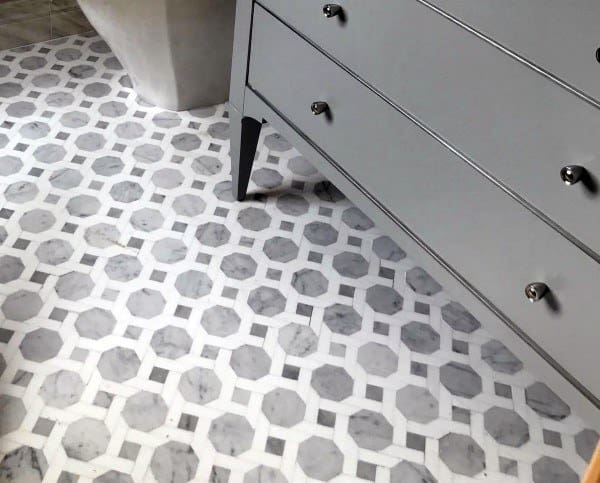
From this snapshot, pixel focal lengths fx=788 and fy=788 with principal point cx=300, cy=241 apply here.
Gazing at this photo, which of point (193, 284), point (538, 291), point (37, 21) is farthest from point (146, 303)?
point (37, 21)

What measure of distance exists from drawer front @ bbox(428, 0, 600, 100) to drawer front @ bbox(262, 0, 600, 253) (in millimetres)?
20

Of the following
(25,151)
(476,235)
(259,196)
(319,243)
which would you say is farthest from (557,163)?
(25,151)

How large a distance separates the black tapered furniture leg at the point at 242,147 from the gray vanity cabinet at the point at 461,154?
186 mm

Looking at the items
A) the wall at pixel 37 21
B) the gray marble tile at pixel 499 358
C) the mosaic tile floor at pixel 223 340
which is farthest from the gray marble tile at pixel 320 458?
the wall at pixel 37 21

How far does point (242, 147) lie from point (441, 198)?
22.5 inches

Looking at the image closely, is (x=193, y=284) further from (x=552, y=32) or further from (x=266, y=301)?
(x=552, y=32)

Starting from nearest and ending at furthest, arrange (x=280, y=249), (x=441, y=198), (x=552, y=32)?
(x=552, y=32)
(x=441, y=198)
(x=280, y=249)

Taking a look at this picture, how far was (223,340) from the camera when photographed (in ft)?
4.72

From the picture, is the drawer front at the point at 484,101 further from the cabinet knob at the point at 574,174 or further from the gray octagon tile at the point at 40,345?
the gray octagon tile at the point at 40,345

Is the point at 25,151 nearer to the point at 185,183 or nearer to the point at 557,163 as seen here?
the point at 185,183

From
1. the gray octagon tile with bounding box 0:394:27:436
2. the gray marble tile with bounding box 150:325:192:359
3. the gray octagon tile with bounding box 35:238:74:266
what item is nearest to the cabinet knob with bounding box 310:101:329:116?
the gray marble tile with bounding box 150:325:192:359

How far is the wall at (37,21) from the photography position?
2.08 meters

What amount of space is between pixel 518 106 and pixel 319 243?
695mm

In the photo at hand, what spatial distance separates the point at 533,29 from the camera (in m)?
0.96
